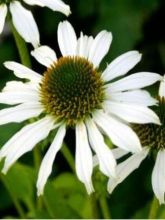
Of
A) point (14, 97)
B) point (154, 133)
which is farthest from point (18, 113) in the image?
point (154, 133)

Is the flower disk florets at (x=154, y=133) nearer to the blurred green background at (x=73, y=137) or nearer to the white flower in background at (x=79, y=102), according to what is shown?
the white flower in background at (x=79, y=102)

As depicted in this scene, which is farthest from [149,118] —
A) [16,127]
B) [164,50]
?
[164,50]

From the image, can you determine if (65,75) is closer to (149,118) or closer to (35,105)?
(35,105)

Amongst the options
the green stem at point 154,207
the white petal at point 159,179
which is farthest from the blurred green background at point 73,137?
the white petal at point 159,179

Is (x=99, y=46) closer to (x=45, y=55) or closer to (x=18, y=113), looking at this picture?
(x=45, y=55)

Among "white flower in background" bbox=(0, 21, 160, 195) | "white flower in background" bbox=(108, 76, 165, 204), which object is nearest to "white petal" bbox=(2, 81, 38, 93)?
"white flower in background" bbox=(0, 21, 160, 195)

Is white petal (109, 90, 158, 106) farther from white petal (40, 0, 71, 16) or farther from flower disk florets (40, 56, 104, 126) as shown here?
white petal (40, 0, 71, 16)
